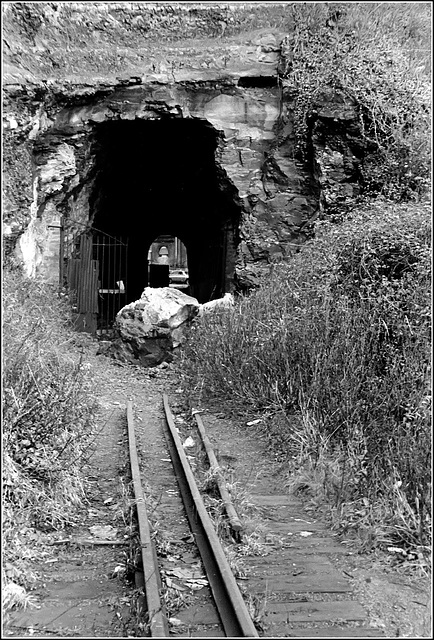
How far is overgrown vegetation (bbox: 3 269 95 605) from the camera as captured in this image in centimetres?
435

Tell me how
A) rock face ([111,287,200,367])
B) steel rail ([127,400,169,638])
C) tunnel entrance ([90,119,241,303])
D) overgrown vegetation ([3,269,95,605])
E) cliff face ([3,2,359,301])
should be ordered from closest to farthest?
steel rail ([127,400,169,638]) < overgrown vegetation ([3,269,95,605]) < rock face ([111,287,200,367]) < cliff face ([3,2,359,301]) < tunnel entrance ([90,119,241,303])

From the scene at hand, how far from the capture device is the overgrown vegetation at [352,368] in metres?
4.64

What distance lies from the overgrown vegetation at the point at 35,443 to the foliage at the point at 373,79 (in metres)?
7.81

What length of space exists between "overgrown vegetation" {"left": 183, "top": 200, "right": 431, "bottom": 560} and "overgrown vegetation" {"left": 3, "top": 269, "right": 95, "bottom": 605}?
7.13ft

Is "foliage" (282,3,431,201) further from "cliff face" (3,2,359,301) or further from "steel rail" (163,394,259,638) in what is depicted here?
"steel rail" (163,394,259,638)

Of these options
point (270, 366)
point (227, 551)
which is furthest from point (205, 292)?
point (227, 551)

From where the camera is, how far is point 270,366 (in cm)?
768

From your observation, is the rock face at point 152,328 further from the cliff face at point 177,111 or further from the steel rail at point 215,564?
the steel rail at point 215,564

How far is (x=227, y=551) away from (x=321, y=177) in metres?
9.74

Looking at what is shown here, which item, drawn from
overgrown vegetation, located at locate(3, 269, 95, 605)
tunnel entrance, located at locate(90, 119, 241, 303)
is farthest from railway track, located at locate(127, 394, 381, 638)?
tunnel entrance, located at locate(90, 119, 241, 303)

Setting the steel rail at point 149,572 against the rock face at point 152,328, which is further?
the rock face at point 152,328

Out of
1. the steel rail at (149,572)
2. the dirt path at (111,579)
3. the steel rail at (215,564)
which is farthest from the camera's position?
the dirt path at (111,579)

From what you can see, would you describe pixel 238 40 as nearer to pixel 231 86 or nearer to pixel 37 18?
pixel 231 86

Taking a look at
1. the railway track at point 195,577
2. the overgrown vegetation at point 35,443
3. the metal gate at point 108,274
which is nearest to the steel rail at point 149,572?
the railway track at point 195,577
